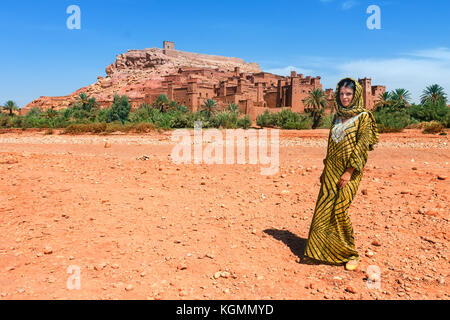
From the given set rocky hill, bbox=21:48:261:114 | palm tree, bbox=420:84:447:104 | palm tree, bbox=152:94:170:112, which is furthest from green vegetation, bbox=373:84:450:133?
rocky hill, bbox=21:48:261:114

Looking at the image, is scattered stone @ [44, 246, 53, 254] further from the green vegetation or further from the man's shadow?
the green vegetation

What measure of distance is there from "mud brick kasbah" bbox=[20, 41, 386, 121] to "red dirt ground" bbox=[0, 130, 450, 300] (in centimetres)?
3250

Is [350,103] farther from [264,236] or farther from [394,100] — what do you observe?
[394,100]

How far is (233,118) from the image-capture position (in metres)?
29.5

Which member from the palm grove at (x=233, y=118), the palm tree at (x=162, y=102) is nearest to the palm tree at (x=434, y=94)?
the palm grove at (x=233, y=118)

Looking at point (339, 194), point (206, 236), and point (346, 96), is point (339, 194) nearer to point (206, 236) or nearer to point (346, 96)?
point (346, 96)

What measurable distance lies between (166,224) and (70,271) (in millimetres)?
1407

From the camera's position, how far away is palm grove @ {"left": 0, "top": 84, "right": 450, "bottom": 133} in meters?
21.9

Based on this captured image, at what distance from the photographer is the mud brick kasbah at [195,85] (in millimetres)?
41156

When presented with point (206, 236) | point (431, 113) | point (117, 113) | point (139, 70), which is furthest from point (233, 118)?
point (139, 70)

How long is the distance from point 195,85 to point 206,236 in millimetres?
42323

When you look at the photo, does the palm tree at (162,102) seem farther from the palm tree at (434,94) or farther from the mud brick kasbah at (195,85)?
the palm tree at (434,94)
